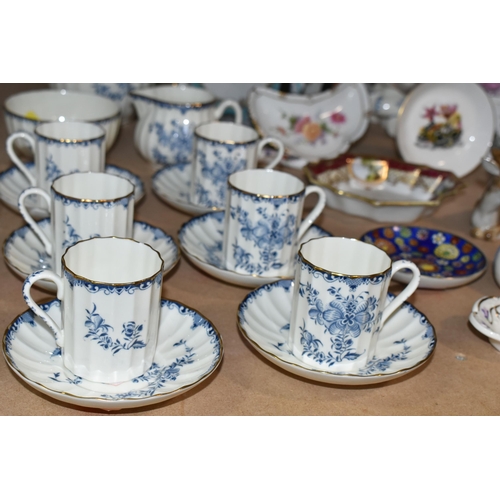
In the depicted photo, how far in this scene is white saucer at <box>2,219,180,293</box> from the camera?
1190 millimetres

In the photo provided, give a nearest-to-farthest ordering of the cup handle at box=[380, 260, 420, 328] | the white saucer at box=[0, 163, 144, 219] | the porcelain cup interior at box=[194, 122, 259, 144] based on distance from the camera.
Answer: the cup handle at box=[380, 260, 420, 328] → the white saucer at box=[0, 163, 144, 219] → the porcelain cup interior at box=[194, 122, 259, 144]

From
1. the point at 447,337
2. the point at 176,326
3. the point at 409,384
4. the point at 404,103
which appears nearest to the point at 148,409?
the point at 176,326

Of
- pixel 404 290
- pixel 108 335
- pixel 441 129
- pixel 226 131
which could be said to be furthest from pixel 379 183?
pixel 108 335

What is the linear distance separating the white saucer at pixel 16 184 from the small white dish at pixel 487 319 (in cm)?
64

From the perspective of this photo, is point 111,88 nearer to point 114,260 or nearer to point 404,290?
point 114,260

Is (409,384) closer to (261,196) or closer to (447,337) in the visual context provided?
(447,337)

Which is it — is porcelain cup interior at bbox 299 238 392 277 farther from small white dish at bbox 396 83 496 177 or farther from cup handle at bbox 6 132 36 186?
small white dish at bbox 396 83 496 177

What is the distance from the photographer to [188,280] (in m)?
1.26

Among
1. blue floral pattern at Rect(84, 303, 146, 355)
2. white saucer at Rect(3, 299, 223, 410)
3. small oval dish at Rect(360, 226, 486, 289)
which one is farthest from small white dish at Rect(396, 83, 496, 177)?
blue floral pattern at Rect(84, 303, 146, 355)

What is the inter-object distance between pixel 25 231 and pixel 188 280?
0.29m

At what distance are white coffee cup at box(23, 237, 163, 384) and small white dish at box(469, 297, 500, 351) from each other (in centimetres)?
48

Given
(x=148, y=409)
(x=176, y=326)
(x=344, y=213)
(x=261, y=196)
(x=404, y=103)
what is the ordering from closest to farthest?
1. (x=148, y=409)
2. (x=176, y=326)
3. (x=261, y=196)
4. (x=344, y=213)
5. (x=404, y=103)

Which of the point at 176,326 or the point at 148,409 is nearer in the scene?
the point at 148,409

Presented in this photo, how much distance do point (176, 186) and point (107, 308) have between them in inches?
25.2
